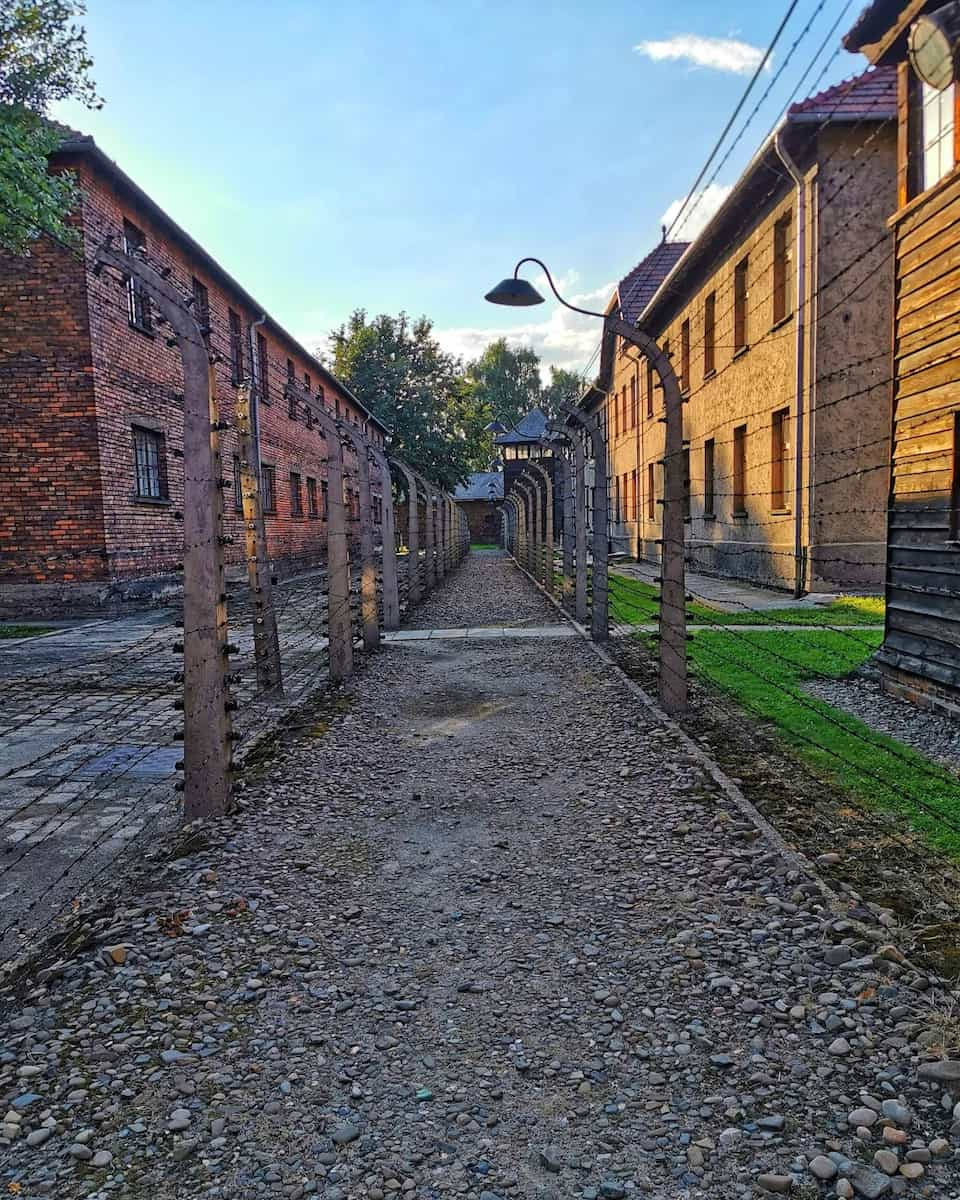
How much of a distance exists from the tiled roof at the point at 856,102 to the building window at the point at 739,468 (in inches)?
223

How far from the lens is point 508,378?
283 feet

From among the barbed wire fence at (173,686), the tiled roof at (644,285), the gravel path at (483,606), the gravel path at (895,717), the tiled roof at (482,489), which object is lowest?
the gravel path at (483,606)

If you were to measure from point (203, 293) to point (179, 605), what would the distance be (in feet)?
25.7

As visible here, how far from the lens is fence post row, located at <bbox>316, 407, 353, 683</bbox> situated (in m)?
7.71

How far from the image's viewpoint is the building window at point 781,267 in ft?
47.4

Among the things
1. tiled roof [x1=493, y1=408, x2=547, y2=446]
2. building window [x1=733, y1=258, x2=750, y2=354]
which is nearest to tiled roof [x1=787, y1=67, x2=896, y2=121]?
building window [x1=733, y1=258, x2=750, y2=354]

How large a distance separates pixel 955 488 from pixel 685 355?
15.8 meters

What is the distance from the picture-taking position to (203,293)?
59.0 feet

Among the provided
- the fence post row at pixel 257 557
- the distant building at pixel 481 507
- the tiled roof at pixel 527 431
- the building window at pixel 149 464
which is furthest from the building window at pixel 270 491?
the distant building at pixel 481 507

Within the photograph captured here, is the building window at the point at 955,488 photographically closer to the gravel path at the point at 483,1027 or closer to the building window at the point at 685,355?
the gravel path at the point at 483,1027

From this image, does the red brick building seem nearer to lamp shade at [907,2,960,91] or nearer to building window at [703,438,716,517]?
building window at [703,438,716,517]

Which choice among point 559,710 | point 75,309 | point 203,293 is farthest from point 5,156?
point 203,293

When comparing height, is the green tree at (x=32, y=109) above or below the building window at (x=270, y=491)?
above

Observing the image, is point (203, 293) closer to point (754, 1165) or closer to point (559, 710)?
point (559, 710)
